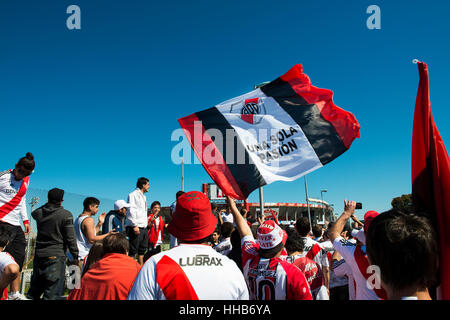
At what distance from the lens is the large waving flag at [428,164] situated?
158 centimetres

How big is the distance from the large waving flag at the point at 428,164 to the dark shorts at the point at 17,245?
5.52m

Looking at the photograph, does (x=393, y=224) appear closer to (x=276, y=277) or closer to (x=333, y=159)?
(x=276, y=277)

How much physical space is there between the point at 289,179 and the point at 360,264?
194 cm

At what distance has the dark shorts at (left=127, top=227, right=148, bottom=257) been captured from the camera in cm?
679

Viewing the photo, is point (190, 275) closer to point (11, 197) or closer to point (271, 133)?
point (271, 133)

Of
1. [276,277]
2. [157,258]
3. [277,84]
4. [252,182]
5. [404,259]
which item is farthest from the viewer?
[277,84]

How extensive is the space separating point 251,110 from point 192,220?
3.41 meters

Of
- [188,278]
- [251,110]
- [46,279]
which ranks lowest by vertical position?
[46,279]

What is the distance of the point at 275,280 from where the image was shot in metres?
2.79

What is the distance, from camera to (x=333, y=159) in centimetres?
485

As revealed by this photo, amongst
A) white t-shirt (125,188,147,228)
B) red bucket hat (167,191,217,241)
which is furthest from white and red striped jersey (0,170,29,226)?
red bucket hat (167,191,217,241)

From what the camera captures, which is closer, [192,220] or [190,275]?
[190,275]

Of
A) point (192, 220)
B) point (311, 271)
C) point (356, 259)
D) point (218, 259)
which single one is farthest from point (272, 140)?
point (218, 259)

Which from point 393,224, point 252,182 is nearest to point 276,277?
point 393,224
